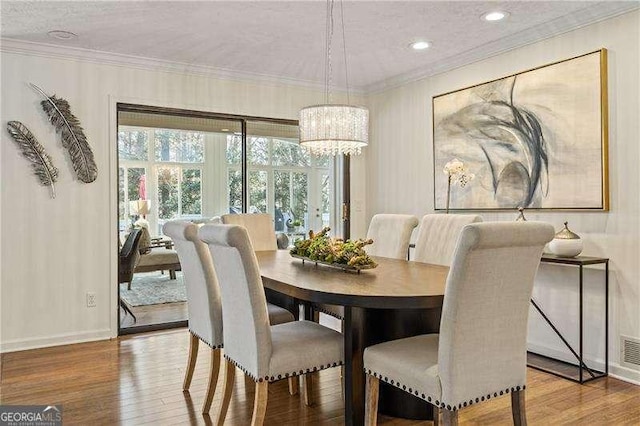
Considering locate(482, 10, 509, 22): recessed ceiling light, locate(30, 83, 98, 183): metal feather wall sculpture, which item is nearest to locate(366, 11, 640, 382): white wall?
locate(482, 10, 509, 22): recessed ceiling light

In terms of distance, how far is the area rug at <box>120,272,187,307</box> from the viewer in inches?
180

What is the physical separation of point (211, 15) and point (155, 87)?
4.53ft

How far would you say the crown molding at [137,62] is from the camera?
3.91 m

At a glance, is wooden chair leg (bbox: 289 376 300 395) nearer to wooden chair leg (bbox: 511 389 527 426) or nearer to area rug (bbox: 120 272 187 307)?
wooden chair leg (bbox: 511 389 527 426)

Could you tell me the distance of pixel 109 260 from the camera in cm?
430

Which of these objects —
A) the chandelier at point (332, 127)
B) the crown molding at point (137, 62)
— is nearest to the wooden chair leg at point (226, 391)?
the chandelier at point (332, 127)

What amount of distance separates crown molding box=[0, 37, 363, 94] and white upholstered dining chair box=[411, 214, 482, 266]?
2.56m

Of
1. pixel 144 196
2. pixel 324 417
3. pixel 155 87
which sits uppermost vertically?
pixel 155 87

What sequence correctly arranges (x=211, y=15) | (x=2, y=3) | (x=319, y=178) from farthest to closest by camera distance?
(x=319, y=178) < (x=211, y=15) < (x=2, y=3)

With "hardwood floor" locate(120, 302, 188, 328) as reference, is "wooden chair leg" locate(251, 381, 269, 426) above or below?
above

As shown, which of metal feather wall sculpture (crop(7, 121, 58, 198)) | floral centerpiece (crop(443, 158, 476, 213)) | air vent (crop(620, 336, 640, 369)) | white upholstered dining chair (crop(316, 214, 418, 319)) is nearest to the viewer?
air vent (crop(620, 336, 640, 369))

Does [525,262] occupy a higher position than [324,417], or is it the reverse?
[525,262]

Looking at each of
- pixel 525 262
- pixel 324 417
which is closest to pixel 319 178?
pixel 324 417

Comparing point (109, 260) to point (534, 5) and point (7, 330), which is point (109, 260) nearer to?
point (7, 330)
